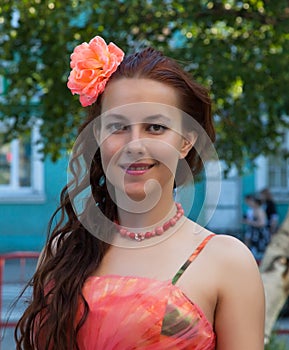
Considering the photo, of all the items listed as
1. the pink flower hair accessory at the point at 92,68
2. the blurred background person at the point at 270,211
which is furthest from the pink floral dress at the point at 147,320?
the blurred background person at the point at 270,211

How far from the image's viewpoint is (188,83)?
2.14 metres

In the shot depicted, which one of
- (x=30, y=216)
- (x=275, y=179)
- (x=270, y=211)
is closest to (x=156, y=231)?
(x=270, y=211)

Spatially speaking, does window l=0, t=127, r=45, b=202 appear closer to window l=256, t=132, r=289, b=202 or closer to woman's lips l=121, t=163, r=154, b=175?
window l=256, t=132, r=289, b=202

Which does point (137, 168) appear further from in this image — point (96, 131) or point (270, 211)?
point (270, 211)

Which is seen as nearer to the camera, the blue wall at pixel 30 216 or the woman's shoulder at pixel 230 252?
the woman's shoulder at pixel 230 252

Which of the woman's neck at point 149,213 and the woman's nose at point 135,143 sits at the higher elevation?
the woman's nose at point 135,143

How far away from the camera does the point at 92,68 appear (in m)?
2.21

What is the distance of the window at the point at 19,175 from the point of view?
1667cm

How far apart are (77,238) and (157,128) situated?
41cm

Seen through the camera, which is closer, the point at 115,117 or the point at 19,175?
the point at 115,117

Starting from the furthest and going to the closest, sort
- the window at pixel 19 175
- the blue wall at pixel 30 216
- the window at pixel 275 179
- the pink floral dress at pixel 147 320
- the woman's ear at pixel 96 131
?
the window at pixel 275 179, the window at pixel 19 175, the blue wall at pixel 30 216, the woman's ear at pixel 96 131, the pink floral dress at pixel 147 320

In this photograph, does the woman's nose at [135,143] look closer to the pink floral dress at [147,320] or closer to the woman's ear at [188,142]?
the woman's ear at [188,142]

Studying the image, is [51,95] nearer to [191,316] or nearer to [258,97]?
[258,97]

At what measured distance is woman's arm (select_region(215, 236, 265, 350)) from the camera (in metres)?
1.99
